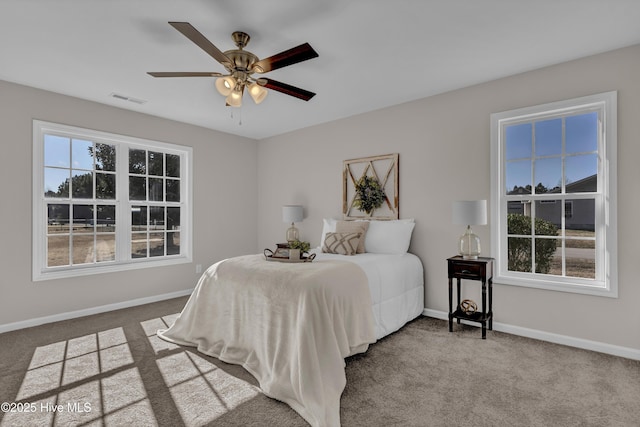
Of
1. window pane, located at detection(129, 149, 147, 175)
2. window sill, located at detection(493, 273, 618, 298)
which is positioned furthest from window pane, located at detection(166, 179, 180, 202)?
window sill, located at detection(493, 273, 618, 298)

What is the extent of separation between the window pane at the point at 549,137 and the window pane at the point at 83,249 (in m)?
5.30

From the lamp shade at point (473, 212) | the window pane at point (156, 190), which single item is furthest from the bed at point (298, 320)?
the window pane at point (156, 190)

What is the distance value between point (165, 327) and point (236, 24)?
3044 millimetres

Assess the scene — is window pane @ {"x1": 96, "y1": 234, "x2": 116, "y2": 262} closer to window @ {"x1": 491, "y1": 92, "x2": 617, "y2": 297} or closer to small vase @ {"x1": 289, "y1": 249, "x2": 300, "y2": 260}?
small vase @ {"x1": 289, "y1": 249, "x2": 300, "y2": 260}

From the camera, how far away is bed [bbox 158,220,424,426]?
2160mm

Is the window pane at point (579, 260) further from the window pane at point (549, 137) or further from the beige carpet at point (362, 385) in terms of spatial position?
the window pane at point (549, 137)

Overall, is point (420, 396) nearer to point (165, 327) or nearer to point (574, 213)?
point (574, 213)

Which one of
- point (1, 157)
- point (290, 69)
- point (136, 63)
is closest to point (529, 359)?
point (290, 69)

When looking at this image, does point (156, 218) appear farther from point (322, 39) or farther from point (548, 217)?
point (548, 217)

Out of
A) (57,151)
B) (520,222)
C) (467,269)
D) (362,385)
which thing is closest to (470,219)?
(467,269)

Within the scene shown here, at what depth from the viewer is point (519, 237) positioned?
3.53 m

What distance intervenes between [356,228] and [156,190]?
2954mm

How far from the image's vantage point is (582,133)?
320 cm

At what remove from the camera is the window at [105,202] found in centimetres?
385
